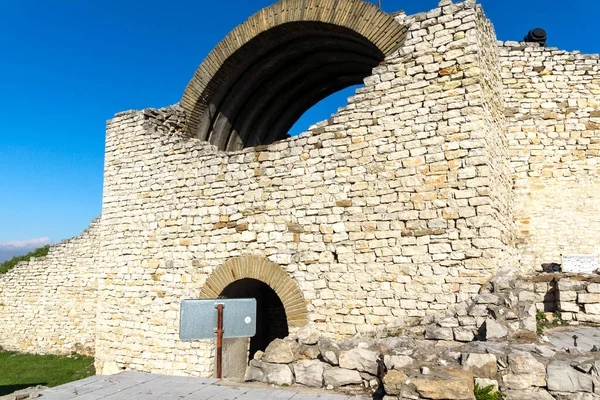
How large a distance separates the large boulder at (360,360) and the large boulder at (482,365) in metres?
0.85

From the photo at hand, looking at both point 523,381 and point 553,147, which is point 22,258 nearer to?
point 553,147

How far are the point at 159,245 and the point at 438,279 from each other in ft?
17.4

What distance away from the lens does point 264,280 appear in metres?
7.43

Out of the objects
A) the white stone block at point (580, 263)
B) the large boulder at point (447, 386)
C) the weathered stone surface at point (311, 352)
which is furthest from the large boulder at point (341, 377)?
the white stone block at point (580, 263)

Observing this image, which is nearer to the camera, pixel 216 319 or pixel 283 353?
pixel 216 319

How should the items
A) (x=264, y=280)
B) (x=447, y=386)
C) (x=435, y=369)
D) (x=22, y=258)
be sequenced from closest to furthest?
(x=447, y=386) < (x=435, y=369) < (x=264, y=280) < (x=22, y=258)

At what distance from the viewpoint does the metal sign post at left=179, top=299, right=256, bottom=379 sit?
4168mm

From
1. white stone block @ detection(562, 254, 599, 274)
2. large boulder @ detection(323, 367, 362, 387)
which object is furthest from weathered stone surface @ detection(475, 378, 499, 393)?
white stone block @ detection(562, 254, 599, 274)

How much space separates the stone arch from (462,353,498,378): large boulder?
16.1ft

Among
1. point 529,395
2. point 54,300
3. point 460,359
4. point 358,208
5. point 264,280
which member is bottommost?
point 54,300

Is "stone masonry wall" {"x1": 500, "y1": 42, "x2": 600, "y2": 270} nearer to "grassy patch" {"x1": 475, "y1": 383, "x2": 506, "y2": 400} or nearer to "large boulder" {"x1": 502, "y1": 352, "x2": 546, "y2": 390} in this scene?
"large boulder" {"x1": 502, "y1": 352, "x2": 546, "y2": 390}

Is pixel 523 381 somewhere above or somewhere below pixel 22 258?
below

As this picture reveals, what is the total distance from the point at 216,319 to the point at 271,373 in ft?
2.82

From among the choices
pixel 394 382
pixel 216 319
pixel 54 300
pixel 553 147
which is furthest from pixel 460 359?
pixel 54 300
